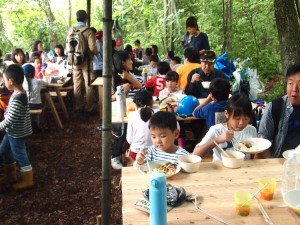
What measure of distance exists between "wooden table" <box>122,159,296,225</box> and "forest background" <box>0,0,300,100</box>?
281 centimetres

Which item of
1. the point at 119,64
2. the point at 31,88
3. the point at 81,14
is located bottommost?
the point at 31,88

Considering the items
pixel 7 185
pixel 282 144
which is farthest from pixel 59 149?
pixel 282 144

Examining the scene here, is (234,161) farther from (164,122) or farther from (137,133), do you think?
(137,133)

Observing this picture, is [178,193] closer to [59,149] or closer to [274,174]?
[274,174]

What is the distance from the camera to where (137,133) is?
138 inches

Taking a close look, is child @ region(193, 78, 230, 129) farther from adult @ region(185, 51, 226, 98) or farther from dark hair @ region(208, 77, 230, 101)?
adult @ region(185, 51, 226, 98)

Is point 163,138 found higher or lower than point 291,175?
higher

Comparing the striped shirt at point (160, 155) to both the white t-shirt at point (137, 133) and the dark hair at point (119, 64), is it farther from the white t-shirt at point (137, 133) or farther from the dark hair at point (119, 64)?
the dark hair at point (119, 64)

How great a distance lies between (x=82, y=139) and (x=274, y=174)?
407 centimetres

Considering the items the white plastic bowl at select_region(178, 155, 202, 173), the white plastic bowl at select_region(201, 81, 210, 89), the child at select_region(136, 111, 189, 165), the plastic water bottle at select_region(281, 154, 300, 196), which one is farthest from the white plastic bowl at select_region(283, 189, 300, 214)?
the white plastic bowl at select_region(201, 81, 210, 89)

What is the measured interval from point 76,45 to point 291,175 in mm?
5522

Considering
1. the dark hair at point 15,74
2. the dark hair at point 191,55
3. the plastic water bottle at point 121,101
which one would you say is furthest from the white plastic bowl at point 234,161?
the dark hair at point 191,55

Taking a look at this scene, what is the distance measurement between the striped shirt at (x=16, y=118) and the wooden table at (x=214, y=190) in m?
2.00

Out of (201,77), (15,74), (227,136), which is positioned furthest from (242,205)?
(201,77)
